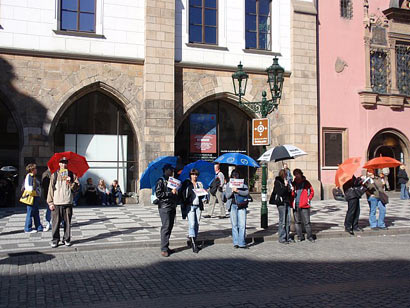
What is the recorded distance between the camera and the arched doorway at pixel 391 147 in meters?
23.4

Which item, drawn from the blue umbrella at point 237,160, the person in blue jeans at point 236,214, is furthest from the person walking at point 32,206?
the blue umbrella at point 237,160

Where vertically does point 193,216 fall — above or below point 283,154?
below

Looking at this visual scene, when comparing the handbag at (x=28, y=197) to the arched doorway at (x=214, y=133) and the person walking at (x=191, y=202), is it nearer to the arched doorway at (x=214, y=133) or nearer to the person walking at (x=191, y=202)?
the person walking at (x=191, y=202)

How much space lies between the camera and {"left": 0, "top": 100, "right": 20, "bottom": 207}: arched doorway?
17.3m

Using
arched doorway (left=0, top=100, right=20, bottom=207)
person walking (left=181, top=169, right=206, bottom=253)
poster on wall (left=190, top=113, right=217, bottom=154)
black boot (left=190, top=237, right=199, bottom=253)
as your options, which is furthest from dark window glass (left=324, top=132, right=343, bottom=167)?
black boot (left=190, top=237, right=199, bottom=253)

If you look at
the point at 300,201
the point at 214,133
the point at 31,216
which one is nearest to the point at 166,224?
the point at 300,201

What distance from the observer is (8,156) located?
17344 millimetres

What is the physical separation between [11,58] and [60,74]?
1.82 metres

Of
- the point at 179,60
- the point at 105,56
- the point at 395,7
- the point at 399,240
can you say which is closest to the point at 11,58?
the point at 105,56

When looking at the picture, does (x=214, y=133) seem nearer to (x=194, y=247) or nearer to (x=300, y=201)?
(x=300, y=201)

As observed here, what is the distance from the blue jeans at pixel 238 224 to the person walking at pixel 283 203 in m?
1.00

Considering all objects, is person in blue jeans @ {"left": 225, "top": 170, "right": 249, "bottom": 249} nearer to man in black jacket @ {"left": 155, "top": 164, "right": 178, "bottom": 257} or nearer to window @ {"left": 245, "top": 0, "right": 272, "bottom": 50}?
man in black jacket @ {"left": 155, "top": 164, "right": 178, "bottom": 257}

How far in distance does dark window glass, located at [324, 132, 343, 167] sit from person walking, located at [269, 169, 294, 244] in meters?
11.7

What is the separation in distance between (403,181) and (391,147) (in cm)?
231
